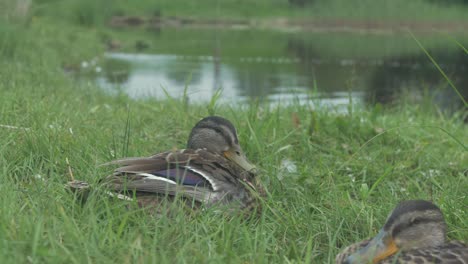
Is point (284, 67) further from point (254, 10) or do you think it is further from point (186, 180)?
point (254, 10)

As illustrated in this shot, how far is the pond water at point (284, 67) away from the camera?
33.7 ft

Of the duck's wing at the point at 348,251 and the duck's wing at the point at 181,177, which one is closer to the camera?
the duck's wing at the point at 348,251

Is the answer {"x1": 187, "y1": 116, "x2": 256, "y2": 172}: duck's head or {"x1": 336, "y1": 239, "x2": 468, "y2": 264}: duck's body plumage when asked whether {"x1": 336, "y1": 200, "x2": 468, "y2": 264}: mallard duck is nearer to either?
{"x1": 336, "y1": 239, "x2": 468, "y2": 264}: duck's body plumage

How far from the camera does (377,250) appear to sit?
97.6 inches

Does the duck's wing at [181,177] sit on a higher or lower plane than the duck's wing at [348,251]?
higher

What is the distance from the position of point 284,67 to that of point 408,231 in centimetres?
1347

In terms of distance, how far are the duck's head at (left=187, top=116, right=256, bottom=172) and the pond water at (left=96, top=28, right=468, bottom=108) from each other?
2213 millimetres

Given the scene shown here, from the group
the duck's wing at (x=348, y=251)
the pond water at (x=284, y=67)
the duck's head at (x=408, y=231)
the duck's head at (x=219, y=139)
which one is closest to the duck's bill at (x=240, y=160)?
the duck's head at (x=219, y=139)

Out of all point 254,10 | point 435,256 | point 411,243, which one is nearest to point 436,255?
point 435,256

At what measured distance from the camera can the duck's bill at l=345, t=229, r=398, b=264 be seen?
8.04ft

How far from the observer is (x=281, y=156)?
4352mm

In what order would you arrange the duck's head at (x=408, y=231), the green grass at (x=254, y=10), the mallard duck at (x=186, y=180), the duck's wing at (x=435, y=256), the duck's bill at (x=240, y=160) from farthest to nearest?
the green grass at (x=254, y=10), the duck's bill at (x=240, y=160), the mallard duck at (x=186, y=180), the duck's head at (x=408, y=231), the duck's wing at (x=435, y=256)

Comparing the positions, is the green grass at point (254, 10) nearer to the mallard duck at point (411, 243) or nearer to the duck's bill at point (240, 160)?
the duck's bill at point (240, 160)

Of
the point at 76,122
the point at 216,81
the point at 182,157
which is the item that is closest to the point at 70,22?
the point at 216,81
